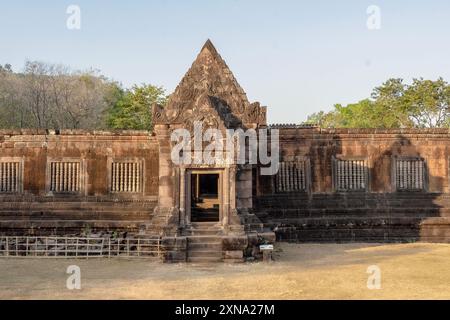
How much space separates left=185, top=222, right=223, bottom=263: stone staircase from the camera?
48.4 ft

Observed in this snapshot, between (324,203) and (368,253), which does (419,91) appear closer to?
(324,203)

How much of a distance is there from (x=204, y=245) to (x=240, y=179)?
2.53 meters

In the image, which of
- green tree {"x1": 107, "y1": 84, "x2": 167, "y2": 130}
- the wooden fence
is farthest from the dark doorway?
green tree {"x1": 107, "y1": 84, "x2": 167, "y2": 130}

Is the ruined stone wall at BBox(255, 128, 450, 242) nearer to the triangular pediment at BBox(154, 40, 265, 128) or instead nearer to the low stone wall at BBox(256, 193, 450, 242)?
the low stone wall at BBox(256, 193, 450, 242)

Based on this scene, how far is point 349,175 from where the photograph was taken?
20312 millimetres

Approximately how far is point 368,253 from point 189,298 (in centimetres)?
887

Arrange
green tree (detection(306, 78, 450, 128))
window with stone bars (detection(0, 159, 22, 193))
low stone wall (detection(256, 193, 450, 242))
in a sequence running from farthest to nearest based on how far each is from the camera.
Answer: green tree (detection(306, 78, 450, 128)), low stone wall (detection(256, 193, 450, 242)), window with stone bars (detection(0, 159, 22, 193))

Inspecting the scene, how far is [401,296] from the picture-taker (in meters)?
10.4

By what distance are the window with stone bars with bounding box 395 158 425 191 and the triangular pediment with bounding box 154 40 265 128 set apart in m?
7.54

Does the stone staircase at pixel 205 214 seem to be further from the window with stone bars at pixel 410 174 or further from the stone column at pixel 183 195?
the window with stone bars at pixel 410 174

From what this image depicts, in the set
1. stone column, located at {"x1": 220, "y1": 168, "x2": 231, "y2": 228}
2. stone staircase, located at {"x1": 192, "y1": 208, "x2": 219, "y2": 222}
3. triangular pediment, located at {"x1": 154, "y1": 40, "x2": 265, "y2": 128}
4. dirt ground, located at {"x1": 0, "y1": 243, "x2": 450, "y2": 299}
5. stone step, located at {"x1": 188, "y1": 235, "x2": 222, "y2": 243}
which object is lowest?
dirt ground, located at {"x1": 0, "y1": 243, "x2": 450, "y2": 299}

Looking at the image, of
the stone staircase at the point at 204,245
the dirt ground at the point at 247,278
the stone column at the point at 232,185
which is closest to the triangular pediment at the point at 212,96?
the stone column at the point at 232,185

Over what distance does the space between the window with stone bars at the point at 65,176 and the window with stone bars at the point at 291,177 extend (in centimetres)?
816

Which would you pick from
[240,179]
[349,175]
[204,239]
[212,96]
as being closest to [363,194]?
[349,175]
